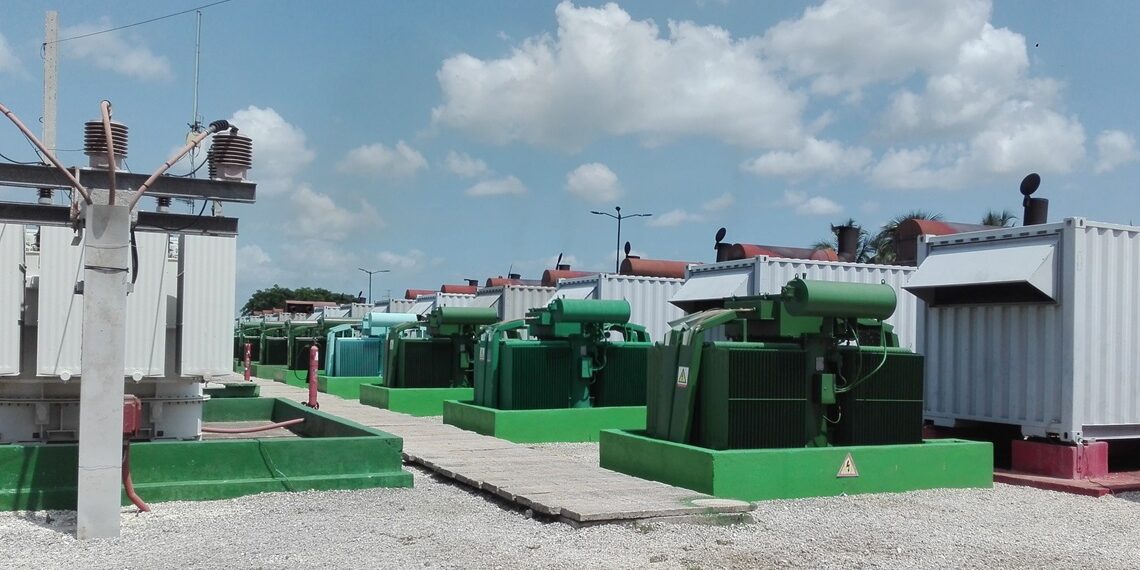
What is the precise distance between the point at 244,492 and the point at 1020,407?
7.91 metres

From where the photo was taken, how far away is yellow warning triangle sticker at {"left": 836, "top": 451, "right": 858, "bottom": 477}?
32.2ft

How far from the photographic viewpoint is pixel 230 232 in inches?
421

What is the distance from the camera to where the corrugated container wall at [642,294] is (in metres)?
20.6

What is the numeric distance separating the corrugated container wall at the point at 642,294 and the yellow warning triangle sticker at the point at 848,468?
10.7 meters

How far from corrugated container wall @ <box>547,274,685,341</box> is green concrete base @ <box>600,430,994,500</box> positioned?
9531 mm

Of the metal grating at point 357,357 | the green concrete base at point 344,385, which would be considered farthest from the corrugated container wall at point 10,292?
the metal grating at point 357,357

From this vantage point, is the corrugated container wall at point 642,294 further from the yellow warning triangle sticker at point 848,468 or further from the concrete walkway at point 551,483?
the yellow warning triangle sticker at point 848,468

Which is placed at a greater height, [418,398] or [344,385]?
[418,398]

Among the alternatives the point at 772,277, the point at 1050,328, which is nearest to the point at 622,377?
the point at 772,277

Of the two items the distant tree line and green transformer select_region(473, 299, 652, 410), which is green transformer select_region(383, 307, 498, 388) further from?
the distant tree line

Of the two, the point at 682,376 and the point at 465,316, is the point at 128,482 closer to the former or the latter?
the point at 682,376

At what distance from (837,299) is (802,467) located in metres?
1.63

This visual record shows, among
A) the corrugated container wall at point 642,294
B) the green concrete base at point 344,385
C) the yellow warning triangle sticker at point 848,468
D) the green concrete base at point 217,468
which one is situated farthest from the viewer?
the green concrete base at point 344,385

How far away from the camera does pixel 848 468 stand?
9.86m
